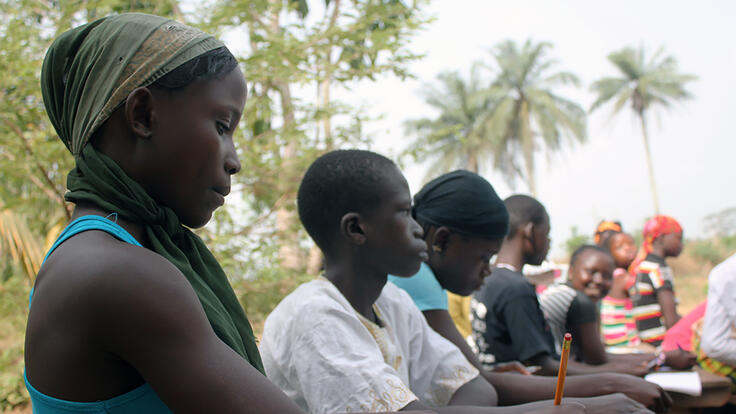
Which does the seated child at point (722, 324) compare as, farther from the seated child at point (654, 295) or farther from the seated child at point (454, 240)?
the seated child at point (654, 295)

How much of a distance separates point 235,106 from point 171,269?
0.34m

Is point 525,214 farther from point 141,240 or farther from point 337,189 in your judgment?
point 141,240

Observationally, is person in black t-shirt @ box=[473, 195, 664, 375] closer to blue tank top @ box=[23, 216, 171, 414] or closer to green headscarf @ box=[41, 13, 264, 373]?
green headscarf @ box=[41, 13, 264, 373]

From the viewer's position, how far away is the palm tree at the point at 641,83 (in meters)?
34.4

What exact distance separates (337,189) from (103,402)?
1193mm

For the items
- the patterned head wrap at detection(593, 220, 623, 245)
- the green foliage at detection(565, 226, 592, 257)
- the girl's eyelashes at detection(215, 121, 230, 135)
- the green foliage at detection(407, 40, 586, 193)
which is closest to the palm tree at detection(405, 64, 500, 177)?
the green foliage at detection(407, 40, 586, 193)

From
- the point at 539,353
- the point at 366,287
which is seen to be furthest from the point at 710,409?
the point at 366,287

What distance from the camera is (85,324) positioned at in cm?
86

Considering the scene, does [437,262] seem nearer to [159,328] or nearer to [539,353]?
[539,353]

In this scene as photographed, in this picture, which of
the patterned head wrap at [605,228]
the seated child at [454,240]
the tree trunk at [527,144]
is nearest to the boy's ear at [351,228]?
the seated child at [454,240]

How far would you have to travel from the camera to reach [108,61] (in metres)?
A: 1.06

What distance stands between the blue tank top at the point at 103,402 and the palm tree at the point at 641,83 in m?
36.3

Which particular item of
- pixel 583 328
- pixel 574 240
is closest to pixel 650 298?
pixel 583 328

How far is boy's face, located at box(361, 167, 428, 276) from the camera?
77.0 inches
